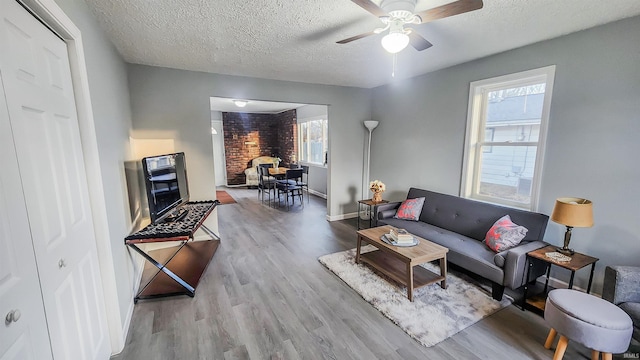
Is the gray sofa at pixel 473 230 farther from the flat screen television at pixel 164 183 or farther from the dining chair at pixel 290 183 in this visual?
the dining chair at pixel 290 183

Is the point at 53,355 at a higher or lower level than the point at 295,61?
lower

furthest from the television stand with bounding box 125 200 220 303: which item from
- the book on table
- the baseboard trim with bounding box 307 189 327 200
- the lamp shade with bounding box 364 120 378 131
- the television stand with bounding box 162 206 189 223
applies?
the baseboard trim with bounding box 307 189 327 200

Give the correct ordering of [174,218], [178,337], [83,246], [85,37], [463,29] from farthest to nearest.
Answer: [174,218] → [463,29] → [178,337] → [85,37] → [83,246]

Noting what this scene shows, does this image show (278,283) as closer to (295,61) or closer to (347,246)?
(347,246)

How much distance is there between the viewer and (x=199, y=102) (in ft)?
12.0

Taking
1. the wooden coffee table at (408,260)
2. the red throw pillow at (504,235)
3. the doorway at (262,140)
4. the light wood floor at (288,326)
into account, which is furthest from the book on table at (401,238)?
the doorway at (262,140)

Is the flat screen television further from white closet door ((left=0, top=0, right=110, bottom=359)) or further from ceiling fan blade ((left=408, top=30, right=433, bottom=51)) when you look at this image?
ceiling fan blade ((left=408, top=30, right=433, bottom=51))

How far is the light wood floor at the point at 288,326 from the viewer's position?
1.90 metres

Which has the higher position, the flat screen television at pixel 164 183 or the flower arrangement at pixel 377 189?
the flat screen television at pixel 164 183

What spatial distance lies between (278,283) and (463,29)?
3.07m

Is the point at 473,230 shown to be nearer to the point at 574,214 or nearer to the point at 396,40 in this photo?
the point at 574,214

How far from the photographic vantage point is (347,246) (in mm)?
3768

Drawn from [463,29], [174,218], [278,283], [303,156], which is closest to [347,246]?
[278,283]

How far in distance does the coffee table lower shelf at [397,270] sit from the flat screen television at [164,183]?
7.43 feet
